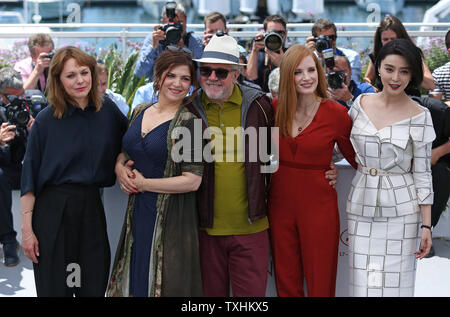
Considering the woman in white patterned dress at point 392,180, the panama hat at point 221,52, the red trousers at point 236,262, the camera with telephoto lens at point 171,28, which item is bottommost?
the red trousers at point 236,262

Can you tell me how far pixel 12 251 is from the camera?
4.98 metres

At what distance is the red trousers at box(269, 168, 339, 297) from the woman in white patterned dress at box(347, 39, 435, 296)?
14cm

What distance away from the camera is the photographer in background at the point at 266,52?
4.87 metres

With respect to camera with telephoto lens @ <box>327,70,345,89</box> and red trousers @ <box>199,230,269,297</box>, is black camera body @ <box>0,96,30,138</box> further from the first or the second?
camera with telephoto lens @ <box>327,70,345,89</box>

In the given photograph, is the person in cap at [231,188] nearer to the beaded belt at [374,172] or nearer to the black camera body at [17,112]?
the beaded belt at [374,172]

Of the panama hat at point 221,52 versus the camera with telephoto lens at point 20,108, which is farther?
the camera with telephoto lens at point 20,108

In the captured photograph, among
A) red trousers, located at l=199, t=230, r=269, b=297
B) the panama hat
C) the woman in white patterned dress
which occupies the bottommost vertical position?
red trousers, located at l=199, t=230, r=269, b=297

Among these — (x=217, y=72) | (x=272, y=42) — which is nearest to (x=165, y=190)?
(x=217, y=72)

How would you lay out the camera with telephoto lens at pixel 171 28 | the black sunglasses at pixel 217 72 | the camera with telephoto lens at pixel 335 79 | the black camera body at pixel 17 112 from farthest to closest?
the camera with telephoto lens at pixel 171 28
the black camera body at pixel 17 112
the camera with telephoto lens at pixel 335 79
the black sunglasses at pixel 217 72

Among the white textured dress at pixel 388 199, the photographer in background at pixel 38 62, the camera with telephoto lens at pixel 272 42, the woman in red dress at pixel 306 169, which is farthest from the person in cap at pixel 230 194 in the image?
the photographer in background at pixel 38 62

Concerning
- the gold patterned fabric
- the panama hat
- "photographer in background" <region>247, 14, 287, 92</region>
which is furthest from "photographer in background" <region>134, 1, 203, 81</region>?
the gold patterned fabric

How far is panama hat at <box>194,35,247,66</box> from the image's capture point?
320 cm

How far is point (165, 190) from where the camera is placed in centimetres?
305

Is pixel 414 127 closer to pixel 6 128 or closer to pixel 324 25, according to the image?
pixel 324 25
